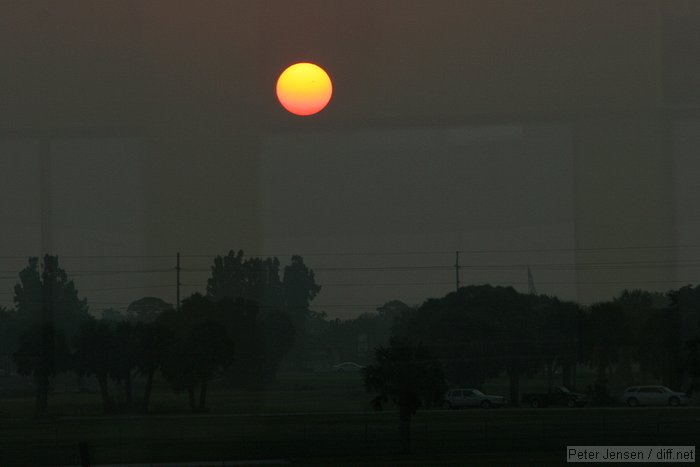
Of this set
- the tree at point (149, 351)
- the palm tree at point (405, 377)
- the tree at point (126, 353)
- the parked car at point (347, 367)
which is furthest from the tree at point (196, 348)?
the palm tree at point (405, 377)

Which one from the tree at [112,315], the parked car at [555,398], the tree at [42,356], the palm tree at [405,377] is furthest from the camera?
the tree at [112,315]

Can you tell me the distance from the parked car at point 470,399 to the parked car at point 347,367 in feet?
3.25

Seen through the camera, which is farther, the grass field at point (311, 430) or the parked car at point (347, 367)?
the grass field at point (311, 430)

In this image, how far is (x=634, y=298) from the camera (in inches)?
385

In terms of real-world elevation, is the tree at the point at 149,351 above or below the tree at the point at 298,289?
below

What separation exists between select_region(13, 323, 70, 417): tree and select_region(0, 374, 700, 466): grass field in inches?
6.2

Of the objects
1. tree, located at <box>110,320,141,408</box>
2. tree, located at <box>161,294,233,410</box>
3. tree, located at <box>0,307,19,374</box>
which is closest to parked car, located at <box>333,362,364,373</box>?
tree, located at <box>161,294,233,410</box>

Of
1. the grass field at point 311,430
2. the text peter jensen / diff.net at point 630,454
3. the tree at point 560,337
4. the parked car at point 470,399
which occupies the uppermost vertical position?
the tree at point 560,337

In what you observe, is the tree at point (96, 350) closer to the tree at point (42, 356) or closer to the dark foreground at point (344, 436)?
the tree at point (42, 356)

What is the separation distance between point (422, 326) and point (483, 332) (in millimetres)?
629

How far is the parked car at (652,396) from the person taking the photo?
9156 mm

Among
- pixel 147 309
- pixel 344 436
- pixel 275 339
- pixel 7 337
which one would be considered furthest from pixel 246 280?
pixel 7 337

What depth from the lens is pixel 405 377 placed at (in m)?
9.19

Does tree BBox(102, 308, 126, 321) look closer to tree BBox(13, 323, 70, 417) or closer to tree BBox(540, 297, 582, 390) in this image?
tree BBox(13, 323, 70, 417)
